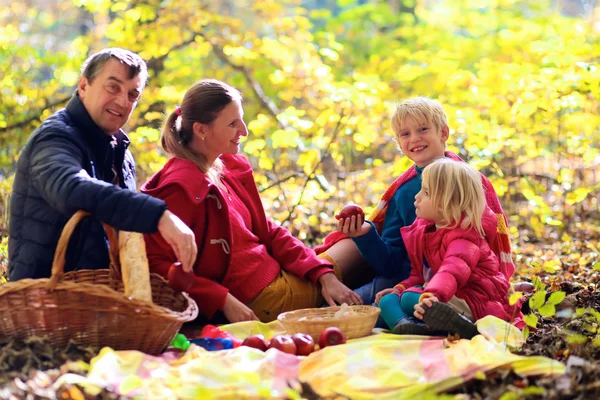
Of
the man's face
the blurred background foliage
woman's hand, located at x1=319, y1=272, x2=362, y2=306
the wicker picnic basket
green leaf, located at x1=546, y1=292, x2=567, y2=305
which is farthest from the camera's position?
the blurred background foliage

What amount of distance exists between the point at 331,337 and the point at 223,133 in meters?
1.27

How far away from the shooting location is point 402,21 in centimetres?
1203

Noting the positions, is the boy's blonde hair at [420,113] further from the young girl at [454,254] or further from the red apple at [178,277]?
the red apple at [178,277]

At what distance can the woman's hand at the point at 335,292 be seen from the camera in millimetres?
3809

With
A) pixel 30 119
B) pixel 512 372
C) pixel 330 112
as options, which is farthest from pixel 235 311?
pixel 30 119

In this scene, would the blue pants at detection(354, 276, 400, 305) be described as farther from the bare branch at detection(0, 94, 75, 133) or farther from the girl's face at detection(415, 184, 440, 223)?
the bare branch at detection(0, 94, 75, 133)

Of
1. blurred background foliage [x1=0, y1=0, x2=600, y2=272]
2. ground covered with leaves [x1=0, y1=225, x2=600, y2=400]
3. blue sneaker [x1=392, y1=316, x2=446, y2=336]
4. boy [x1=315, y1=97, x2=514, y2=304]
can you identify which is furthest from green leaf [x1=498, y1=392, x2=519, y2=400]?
blurred background foliage [x1=0, y1=0, x2=600, y2=272]

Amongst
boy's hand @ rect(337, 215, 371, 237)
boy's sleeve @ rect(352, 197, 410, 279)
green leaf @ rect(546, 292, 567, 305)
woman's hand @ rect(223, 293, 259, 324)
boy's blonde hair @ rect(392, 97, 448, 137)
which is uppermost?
boy's blonde hair @ rect(392, 97, 448, 137)

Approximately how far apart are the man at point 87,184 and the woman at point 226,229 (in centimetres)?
29

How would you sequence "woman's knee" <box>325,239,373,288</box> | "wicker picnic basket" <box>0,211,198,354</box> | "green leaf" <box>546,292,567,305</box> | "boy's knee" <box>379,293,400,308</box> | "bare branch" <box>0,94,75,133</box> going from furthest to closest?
"bare branch" <box>0,94,75,133</box> < "woman's knee" <box>325,239,373,288</box> < "boy's knee" <box>379,293,400,308</box> < "wicker picnic basket" <box>0,211,198,354</box> < "green leaf" <box>546,292,567,305</box>

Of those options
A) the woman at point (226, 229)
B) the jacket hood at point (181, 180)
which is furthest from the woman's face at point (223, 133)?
the jacket hood at point (181, 180)

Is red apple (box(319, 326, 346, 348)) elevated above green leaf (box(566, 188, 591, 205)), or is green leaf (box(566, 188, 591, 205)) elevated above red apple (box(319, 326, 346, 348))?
green leaf (box(566, 188, 591, 205))

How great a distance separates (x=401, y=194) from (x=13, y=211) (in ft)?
6.71

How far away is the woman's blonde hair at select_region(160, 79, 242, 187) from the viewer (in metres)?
3.70
